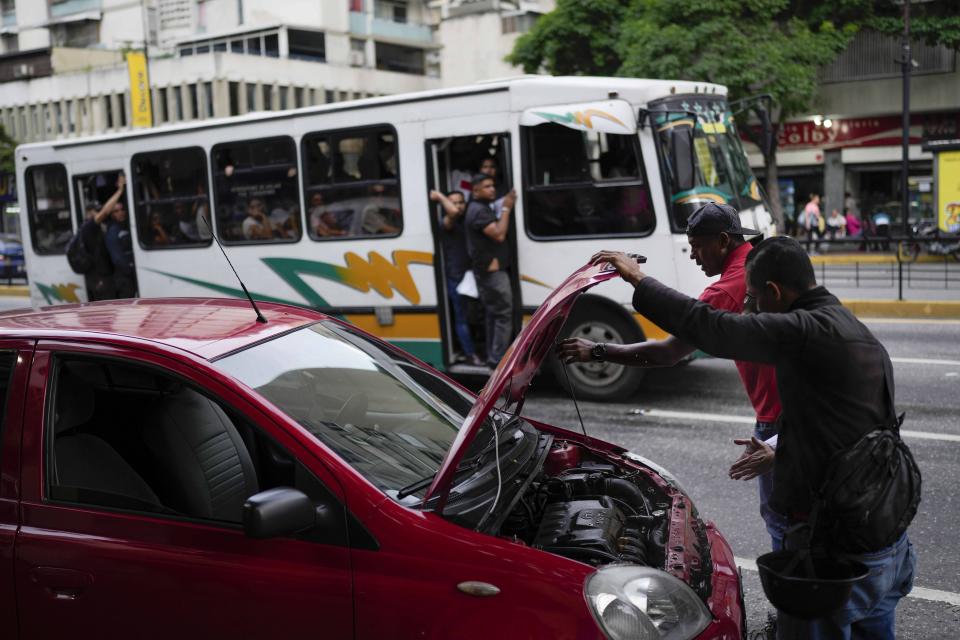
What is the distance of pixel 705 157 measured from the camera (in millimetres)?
8453

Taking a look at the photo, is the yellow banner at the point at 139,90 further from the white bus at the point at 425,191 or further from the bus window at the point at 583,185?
the bus window at the point at 583,185

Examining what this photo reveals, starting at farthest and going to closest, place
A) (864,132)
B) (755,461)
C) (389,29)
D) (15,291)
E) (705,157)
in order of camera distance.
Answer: (389,29)
(864,132)
(15,291)
(705,157)
(755,461)

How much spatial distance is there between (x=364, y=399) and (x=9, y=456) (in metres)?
1.13

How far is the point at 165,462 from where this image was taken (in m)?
3.15

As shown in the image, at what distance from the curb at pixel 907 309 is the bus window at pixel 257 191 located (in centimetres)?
765

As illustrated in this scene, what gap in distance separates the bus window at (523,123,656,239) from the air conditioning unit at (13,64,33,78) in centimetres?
5690

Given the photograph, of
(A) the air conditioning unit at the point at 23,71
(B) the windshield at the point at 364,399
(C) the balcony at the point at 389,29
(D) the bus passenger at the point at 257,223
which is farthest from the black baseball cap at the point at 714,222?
(A) the air conditioning unit at the point at 23,71

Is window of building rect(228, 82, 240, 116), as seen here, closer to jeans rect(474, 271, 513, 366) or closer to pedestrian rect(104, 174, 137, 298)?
pedestrian rect(104, 174, 137, 298)

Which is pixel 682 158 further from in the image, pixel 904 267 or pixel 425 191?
pixel 904 267

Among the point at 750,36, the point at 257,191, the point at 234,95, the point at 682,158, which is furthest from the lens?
the point at 234,95

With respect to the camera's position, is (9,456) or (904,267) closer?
(9,456)

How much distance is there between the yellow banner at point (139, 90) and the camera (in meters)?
36.0

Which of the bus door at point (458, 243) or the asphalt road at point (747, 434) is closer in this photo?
the asphalt road at point (747, 434)

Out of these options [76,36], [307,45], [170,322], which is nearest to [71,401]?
[170,322]
